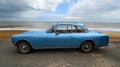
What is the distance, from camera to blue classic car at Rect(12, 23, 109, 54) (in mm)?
7090

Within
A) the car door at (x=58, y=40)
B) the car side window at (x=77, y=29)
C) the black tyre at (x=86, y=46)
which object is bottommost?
the black tyre at (x=86, y=46)

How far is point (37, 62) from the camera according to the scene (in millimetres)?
5828

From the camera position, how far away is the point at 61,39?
712 centimetres

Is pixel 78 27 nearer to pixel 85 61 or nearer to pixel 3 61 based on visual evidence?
pixel 85 61

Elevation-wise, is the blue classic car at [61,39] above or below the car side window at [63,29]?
below

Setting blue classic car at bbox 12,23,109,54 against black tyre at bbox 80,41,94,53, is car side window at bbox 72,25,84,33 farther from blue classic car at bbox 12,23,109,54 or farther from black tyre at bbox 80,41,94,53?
black tyre at bbox 80,41,94,53

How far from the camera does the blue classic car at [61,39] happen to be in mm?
7090

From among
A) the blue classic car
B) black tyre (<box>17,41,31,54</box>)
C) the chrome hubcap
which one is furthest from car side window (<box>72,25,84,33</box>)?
the chrome hubcap

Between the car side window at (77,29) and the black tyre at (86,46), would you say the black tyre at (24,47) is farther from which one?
the black tyre at (86,46)

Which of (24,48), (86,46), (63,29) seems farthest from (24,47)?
(86,46)

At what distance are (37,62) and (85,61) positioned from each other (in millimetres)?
1874

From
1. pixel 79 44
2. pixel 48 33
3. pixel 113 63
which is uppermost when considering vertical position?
pixel 48 33

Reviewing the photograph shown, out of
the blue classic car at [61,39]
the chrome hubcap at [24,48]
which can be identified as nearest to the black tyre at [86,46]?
the blue classic car at [61,39]

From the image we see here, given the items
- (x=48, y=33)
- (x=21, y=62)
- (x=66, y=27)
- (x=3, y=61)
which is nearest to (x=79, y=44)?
(x=66, y=27)
